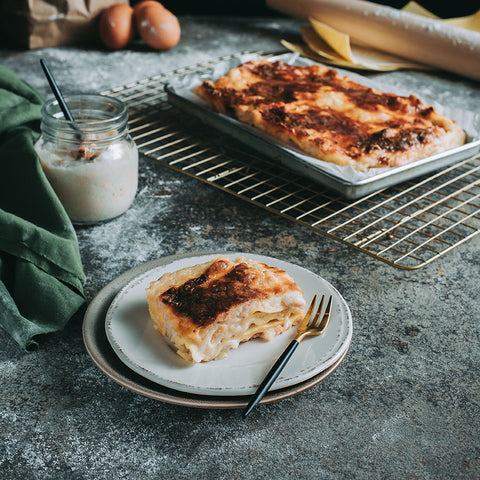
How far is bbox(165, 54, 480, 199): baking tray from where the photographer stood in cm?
137

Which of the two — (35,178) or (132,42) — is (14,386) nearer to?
(35,178)

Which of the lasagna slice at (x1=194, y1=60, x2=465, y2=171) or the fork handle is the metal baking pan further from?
the fork handle

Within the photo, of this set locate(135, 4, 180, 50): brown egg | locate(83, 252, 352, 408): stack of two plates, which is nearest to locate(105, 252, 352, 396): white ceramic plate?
locate(83, 252, 352, 408): stack of two plates

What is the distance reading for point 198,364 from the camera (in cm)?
88

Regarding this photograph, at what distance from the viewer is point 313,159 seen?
1.47 metres

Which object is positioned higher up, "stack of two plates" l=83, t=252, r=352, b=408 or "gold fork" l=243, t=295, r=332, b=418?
"gold fork" l=243, t=295, r=332, b=418

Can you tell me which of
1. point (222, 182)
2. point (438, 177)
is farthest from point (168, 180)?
point (438, 177)

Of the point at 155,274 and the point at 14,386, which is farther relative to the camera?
the point at 155,274

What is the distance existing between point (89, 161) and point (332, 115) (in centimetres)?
69

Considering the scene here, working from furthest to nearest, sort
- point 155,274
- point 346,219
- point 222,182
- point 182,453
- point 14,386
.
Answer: point 222,182 → point 346,219 → point 155,274 → point 14,386 → point 182,453

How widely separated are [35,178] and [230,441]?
2.30ft

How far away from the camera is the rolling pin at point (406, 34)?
2.31 meters

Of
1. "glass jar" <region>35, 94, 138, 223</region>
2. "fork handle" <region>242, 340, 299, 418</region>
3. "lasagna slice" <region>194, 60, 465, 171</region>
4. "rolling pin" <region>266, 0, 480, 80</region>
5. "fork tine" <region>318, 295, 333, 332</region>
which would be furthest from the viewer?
"rolling pin" <region>266, 0, 480, 80</region>

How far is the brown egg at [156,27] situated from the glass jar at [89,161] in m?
1.16
